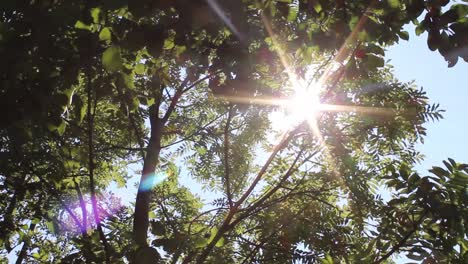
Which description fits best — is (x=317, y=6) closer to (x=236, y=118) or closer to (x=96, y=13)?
(x=96, y=13)

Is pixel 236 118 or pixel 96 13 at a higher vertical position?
pixel 236 118

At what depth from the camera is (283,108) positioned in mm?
5332

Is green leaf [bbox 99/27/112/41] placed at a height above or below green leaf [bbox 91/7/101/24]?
below

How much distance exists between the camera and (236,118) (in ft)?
22.8

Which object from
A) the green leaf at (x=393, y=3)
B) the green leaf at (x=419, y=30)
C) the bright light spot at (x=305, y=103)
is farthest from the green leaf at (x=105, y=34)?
the bright light spot at (x=305, y=103)

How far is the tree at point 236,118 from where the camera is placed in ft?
8.69

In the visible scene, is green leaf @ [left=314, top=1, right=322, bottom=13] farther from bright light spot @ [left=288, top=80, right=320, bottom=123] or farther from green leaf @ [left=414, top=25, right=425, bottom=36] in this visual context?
bright light spot @ [left=288, top=80, right=320, bottom=123]

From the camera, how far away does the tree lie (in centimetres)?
265

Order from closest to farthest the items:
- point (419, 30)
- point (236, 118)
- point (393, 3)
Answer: point (419, 30) → point (393, 3) → point (236, 118)

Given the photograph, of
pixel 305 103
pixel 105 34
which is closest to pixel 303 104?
pixel 305 103

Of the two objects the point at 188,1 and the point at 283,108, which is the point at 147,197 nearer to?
the point at 283,108

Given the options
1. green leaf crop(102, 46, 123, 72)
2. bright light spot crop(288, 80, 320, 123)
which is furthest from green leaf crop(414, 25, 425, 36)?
bright light spot crop(288, 80, 320, 123)

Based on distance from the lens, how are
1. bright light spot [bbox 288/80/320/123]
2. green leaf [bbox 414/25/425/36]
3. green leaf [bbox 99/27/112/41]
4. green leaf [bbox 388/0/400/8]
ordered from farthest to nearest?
bright light spot [bbox 288/80/320/123] → green leaf [bbox 99/27/112/41] → green leaf [bbox 388/0/400/8] → green leaf [bbox 414/25/425/36]

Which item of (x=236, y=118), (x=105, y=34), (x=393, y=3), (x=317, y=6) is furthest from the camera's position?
(x=236, y=118)
